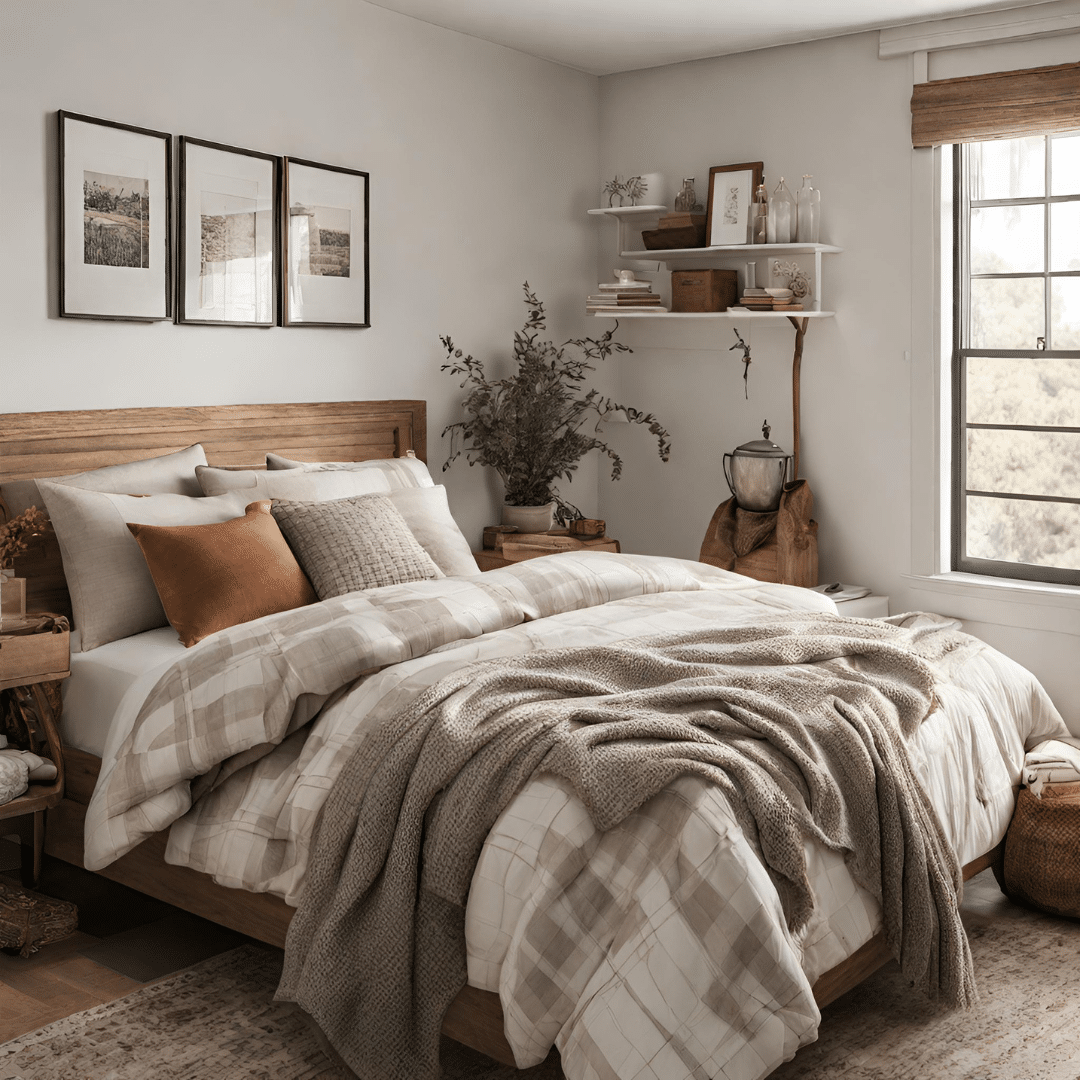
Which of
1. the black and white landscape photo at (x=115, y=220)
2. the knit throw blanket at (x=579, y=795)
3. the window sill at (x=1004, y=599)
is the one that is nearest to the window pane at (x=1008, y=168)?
the window sill at (x=1004, y=599)

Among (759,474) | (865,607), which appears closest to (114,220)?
(759,474)

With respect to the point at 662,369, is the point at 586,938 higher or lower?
lower

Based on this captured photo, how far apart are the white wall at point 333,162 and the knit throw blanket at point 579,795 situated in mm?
1839

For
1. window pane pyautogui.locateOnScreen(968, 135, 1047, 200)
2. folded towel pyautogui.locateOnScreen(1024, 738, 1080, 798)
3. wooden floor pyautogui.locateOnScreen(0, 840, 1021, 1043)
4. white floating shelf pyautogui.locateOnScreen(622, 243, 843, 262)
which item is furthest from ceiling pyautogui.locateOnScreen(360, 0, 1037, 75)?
wooden floor pyautogui.locateOnScreen(0, 840, 1021, 1043)

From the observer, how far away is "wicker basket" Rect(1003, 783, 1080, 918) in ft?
10.1

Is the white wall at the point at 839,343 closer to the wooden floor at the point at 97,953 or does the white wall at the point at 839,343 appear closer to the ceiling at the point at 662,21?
the ceiling at the point at 662,21

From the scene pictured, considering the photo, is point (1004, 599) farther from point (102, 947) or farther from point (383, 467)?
point (102, 947)

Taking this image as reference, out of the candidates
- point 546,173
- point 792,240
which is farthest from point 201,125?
point 792,240

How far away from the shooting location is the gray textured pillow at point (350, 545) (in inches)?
132

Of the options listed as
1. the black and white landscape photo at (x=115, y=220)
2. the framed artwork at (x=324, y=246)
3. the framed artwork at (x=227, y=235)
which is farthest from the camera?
the framed artwork at (x=324, y=246)

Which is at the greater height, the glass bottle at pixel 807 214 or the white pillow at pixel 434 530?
the glass bottle at pixel 807 214

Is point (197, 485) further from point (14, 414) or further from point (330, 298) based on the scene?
point (330, 298)

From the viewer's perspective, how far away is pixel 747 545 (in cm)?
500

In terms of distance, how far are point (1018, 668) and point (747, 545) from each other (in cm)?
172
